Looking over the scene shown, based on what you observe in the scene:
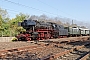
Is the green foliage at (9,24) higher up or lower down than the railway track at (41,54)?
higher up

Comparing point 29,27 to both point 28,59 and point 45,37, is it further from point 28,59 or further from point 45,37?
point 28,59

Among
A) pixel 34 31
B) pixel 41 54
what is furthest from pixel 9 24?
pixel 41 54

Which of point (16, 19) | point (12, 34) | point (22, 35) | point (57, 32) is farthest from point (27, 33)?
point (16, 19)

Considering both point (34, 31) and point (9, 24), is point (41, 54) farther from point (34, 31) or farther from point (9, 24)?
point (9, 24)

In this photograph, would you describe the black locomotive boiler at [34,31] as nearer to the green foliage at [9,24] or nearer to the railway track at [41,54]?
the green foliage at [9,24]

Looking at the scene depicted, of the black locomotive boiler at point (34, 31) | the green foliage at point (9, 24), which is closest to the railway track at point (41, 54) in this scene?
the black locomotive boiler at point (34, 31)

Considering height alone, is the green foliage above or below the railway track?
above

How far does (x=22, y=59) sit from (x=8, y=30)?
20431 mm

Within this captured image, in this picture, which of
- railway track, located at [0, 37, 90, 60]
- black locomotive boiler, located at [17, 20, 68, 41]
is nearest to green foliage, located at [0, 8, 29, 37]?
black locomotive boiler, located at [17, 20, 68, 41]

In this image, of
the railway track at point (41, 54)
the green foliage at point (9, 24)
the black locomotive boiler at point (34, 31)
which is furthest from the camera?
the green foliage at point (9, 24)

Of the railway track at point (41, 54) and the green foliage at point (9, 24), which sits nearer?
the railway track at point (41, 54)

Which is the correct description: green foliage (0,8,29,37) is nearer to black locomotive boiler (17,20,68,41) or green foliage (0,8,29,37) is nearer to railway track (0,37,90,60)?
black locomotive boiler (17,20,68,41)

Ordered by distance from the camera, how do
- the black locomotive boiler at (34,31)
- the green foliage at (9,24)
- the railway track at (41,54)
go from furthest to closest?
the green foliage at (9,24), the black locomotive boiler at (34,31), the railway track at (41,54)

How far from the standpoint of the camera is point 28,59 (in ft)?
27.6
